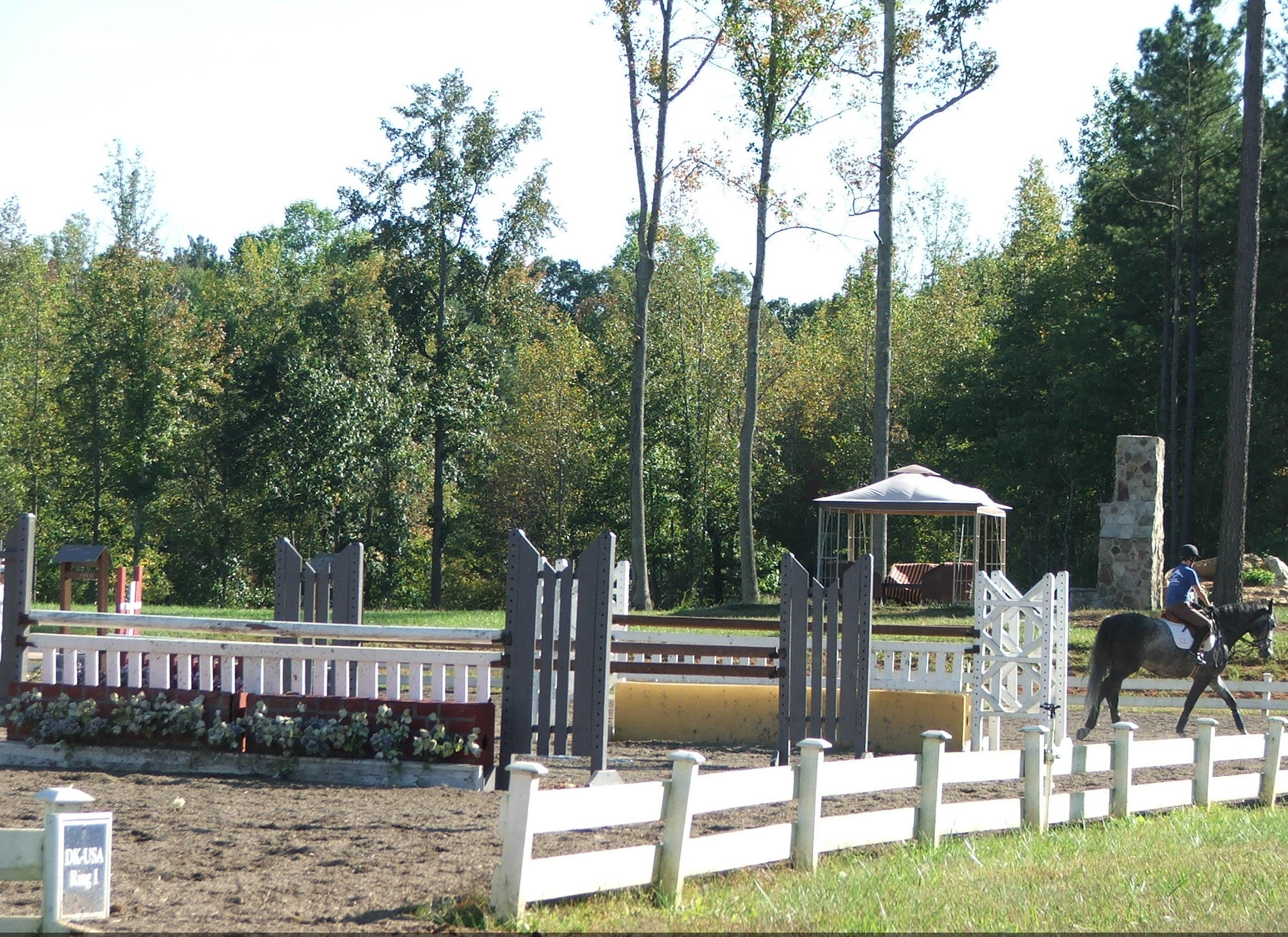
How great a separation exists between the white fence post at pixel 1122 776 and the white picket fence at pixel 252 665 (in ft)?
13.6

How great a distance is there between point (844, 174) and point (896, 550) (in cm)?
1948

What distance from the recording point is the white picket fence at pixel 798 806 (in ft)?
17.6

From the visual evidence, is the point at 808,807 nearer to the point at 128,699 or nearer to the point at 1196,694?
the point at 128,699

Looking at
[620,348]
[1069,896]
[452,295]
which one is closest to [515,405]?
[620,348]

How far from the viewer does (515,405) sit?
155 feet

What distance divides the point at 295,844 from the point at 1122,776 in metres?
5.34

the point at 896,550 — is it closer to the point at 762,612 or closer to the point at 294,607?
the point at 762,612

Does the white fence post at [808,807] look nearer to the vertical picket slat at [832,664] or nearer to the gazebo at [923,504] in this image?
the vertical picket slat at [832,664]

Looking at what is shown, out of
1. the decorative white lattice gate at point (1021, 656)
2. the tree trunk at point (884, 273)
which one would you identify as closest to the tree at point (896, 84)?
the tree trunk at point (884, 273)

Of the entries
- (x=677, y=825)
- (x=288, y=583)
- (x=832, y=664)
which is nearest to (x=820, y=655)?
(x=832, y=664)

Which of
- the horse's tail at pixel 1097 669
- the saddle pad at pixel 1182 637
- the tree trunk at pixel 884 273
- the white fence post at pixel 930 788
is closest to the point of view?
the white fence post at pixel 930 788

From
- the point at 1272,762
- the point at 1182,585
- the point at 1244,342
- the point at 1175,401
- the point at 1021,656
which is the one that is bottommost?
the point at 1272,762

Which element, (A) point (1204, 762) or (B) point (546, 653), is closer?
(B) point (546, 653)

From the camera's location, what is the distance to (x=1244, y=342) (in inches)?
801
